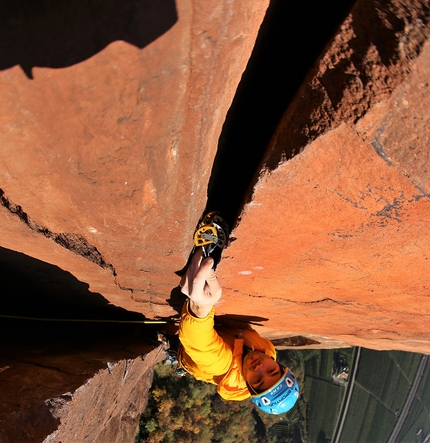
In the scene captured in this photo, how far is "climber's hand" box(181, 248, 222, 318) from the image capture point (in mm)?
1605

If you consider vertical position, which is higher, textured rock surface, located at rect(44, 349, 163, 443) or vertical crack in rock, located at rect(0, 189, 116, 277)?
vertical crack in rock, located at rect(0, 189, 116, 277)

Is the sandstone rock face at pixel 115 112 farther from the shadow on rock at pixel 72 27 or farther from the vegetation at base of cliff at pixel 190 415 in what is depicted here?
the vegetation at base of cliff at pixel 190 415

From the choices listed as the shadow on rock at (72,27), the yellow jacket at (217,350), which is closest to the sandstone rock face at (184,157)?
the shadow on rock at (72,27)

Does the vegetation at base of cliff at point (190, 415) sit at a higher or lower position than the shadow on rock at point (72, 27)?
lower

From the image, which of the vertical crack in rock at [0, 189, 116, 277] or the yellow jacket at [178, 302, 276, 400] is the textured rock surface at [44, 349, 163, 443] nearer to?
the yellow jacket at [178, 302, 276, 400]

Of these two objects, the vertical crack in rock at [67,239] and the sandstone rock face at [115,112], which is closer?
the sandstone rock face at [115,112]

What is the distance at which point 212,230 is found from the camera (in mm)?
1509

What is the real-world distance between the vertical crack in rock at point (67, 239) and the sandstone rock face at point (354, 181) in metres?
0.61

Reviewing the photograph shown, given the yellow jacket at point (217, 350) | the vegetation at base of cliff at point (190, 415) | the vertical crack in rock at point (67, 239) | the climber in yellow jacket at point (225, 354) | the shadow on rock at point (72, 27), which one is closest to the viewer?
the shadow on rock at point (72, 27)

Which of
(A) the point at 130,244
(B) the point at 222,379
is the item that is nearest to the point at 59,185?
(A) the point at 130,244

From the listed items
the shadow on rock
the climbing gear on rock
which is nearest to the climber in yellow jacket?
the climbing gear on rock

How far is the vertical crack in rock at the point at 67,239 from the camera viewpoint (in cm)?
135

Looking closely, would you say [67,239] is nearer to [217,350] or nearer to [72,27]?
[72,27]

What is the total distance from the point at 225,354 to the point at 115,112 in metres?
1.62
